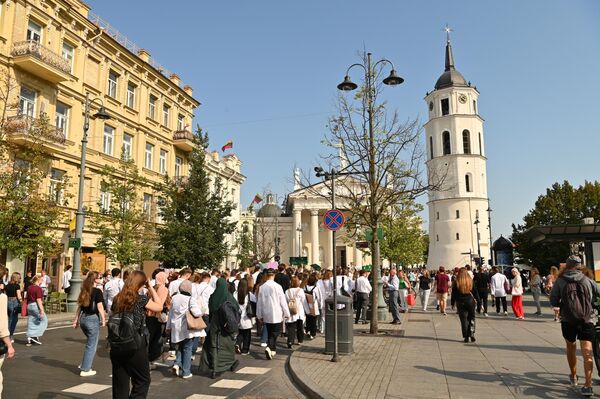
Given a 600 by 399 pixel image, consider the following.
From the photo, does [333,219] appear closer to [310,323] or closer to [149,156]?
[310,323]

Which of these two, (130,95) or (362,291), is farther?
(130,95)

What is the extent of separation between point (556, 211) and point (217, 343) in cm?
4208

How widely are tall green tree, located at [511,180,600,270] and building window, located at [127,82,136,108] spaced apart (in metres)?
32.8

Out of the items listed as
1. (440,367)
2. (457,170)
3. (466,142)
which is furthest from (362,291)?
(466,142)

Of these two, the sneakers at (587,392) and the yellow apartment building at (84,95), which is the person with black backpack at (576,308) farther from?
the yellow apartment building at (84,95)

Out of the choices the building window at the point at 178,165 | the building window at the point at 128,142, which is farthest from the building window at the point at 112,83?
the building window at the point at 178,165

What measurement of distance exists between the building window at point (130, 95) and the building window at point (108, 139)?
2.93 m

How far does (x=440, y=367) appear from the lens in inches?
324

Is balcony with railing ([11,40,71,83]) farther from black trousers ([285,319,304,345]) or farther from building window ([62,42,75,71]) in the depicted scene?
black trousers ([285,319,304,345])

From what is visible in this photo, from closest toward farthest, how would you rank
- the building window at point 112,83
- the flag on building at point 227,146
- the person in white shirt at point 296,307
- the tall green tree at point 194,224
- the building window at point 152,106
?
the person in white shirt at point 296,307 → the tall green tree at point 194,224 → the building window at point 112,83 → the building window at point 152,106 → the flag on building at point 227,146

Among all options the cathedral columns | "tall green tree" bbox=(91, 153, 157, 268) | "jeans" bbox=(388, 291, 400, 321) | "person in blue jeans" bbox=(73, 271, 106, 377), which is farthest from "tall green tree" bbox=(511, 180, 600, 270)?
the cathedral columns

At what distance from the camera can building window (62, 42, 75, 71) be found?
26241 millimetres

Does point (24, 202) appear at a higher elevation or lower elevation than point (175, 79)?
lower

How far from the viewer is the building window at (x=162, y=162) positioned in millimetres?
35662
